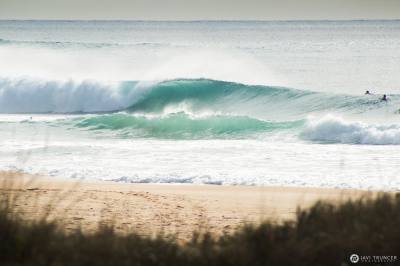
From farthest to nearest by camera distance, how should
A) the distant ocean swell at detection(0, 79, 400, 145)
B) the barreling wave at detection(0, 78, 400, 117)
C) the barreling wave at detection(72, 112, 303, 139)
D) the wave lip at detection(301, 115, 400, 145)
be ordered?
the barreling wave at detection(0, 78, 400, 117), the barreling wave at detection(72, 112, 303, 139), the distant ocean swell at detection(0, 79, 400, 145), the wave lip at detection(301, 115, 400, 145)

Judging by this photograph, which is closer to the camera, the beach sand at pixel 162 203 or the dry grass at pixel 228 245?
the dry grass at pixel 228 245

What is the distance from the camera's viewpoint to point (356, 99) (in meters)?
29.8

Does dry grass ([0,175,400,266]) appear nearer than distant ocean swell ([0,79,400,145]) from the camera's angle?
Yes

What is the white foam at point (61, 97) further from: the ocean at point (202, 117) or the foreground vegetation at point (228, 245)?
the foreground vegetation at point (228, 245)

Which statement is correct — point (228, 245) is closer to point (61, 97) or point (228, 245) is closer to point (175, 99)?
point (175, 99)

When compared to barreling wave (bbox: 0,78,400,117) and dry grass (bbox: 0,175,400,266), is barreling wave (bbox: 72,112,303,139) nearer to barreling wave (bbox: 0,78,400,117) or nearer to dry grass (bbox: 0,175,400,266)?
barreling wave (bbox: 0,78,400,117)

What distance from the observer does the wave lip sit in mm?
20984

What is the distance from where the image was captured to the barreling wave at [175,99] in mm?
29516

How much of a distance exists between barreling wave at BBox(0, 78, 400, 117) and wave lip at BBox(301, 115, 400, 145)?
452cm

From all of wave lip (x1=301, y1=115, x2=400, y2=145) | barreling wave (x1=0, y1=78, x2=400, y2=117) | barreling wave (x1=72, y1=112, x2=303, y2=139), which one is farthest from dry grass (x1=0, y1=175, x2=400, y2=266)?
barreling wave (x1=0, y1=78, x2=400, y2=117)

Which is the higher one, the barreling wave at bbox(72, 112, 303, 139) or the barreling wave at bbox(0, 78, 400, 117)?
the barreling wave at bbox(0, 78, 400, 117)

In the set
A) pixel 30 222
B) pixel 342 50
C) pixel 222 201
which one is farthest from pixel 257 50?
pixel 30 222

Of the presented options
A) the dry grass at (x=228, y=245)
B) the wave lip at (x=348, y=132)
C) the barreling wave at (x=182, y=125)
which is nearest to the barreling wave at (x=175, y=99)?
the barreling wave at (x=182, y=125)

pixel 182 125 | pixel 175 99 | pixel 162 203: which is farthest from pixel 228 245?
pixel 175 99
